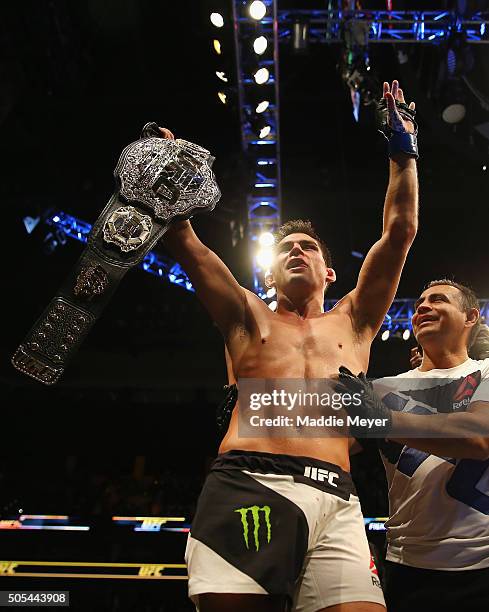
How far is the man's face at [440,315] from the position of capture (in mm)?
2271

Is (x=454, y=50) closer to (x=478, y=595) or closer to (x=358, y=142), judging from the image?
(x=358, y=142)

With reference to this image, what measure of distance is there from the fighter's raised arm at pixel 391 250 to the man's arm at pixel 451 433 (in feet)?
1.25

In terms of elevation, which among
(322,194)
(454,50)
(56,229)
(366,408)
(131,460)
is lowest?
(366,408)

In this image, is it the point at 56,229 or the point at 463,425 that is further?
the point at 56,229

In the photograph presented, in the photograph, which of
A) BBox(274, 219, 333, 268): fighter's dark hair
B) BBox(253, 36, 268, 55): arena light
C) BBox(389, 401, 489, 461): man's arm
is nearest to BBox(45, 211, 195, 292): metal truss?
BBox(253, 36, 268, 55): arena light

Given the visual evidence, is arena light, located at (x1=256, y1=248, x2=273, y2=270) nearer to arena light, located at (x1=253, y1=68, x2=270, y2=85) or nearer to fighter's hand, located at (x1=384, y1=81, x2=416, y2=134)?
arena light, located at (x1=253, y1=68, x2=270, y2=85)

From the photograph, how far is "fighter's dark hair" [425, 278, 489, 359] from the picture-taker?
2393mm

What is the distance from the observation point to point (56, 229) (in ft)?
24.8

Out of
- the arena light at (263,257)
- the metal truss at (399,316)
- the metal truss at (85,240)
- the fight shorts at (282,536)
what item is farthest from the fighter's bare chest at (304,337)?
the metal truss at (85,240)

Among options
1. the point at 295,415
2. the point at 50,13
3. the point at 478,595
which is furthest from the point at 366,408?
the point at 50,13

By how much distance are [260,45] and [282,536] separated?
4462 millimetres

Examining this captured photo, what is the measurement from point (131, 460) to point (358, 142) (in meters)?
6.19

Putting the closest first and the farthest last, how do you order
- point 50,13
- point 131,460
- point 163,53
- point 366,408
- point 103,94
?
point 366,408
point 50,13
point 163,53
point 103,94
point 131,460

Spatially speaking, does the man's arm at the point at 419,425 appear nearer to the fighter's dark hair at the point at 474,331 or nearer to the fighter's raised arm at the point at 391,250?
the fighter's raised arm at the point at 391,250
